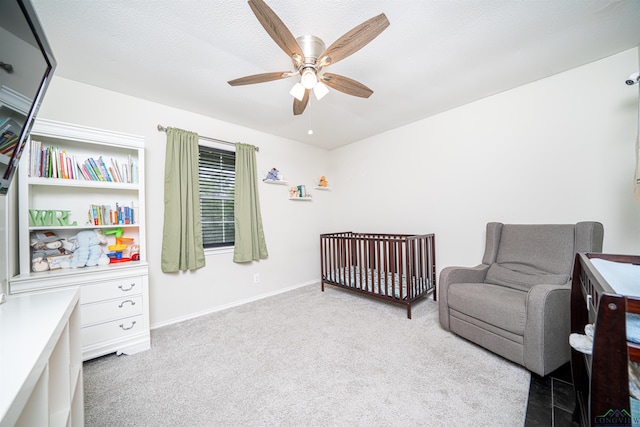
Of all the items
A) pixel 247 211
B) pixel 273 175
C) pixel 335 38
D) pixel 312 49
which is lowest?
pixel 247 211

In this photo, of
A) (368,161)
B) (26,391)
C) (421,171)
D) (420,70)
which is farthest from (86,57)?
(421,171)

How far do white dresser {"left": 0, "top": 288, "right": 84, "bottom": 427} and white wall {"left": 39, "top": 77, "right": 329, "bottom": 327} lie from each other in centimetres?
146

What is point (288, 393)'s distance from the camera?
1.44 meters

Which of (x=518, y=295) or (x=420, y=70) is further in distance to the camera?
(x=420, y=70)

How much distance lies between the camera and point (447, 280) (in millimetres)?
2068

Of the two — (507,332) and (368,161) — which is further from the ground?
(368,161)

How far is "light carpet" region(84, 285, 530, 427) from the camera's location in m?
1.28

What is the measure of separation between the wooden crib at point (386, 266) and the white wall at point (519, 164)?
328 mm

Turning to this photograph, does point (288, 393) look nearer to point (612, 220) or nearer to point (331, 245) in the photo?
point (331, 245)

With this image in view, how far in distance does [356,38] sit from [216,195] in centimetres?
233

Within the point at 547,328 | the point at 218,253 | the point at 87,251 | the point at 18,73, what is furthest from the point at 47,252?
the point at 547,328

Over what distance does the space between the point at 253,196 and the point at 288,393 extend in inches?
87.3

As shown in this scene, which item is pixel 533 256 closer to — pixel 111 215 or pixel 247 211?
pixel 247 211

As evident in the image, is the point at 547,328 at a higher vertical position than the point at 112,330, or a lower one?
higher
